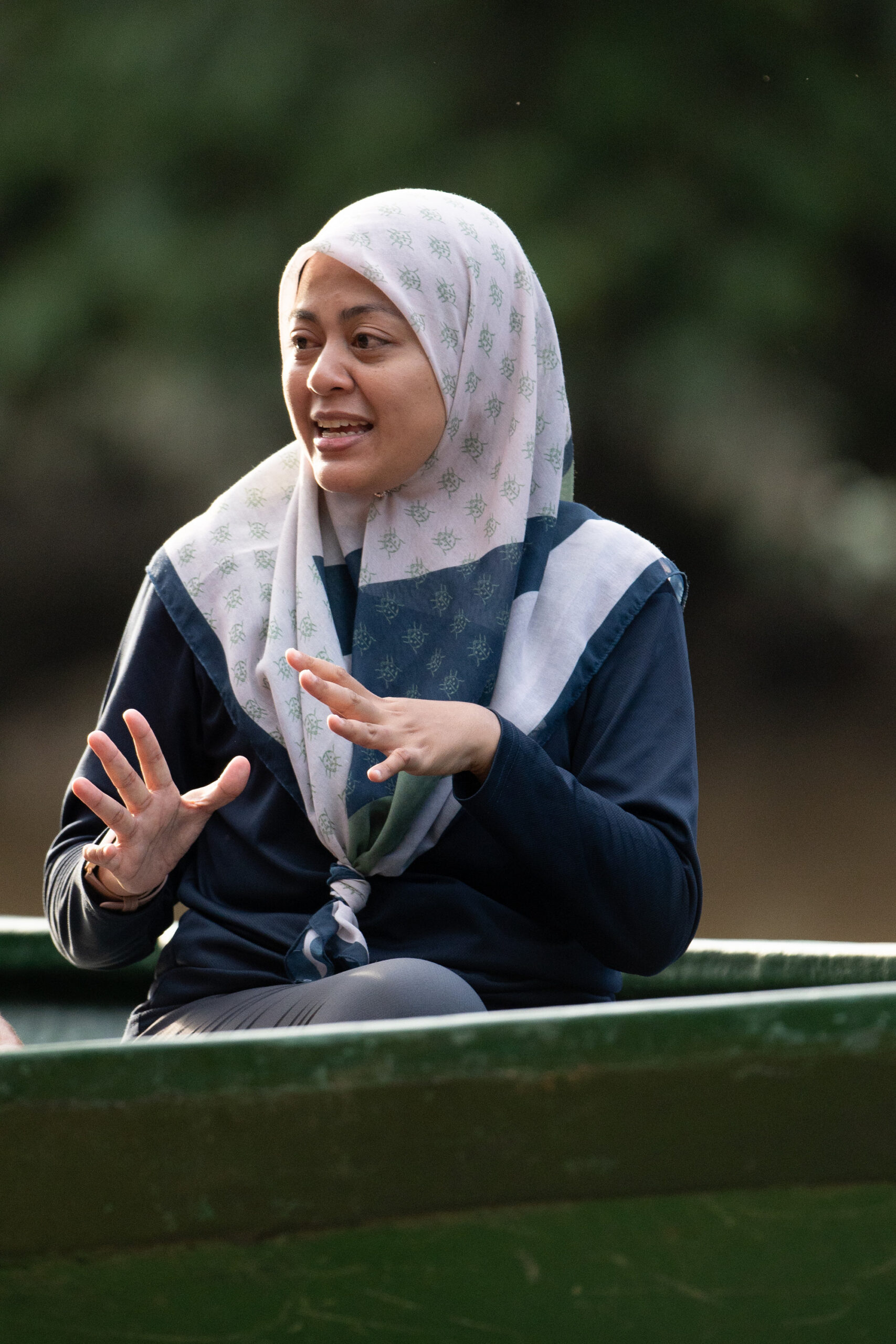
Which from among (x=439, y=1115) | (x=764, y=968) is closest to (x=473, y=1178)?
(x=439, y=1115)

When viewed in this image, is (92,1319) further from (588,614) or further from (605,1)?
(605,1)

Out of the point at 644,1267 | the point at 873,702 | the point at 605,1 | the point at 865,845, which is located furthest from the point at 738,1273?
the point at 873,702

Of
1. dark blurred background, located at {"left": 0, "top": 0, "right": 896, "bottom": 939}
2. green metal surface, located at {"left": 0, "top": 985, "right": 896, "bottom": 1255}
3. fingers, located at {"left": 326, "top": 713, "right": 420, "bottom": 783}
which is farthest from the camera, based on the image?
dark blurred background, located at {"left": 0, "top": 0, "right": 896, "bottom": 939}

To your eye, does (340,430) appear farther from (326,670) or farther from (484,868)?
(484,868)

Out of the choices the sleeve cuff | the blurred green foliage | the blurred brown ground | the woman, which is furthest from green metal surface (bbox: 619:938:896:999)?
the blurred green foliage

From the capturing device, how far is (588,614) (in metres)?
1.64

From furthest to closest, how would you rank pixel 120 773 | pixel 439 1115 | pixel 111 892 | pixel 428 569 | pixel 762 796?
pixel 762 796 < pixel 428 569 < pixel 111 892 < pixel 120 773 < pixel 439 1115

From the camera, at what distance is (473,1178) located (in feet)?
3.88

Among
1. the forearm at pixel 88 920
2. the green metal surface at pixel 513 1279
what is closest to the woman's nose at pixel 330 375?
the forearm at pixel 88 920

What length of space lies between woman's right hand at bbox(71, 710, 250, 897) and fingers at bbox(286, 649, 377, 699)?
0.39 ft

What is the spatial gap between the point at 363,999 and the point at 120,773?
0.96ft

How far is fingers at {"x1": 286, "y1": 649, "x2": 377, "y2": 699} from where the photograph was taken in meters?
1.35

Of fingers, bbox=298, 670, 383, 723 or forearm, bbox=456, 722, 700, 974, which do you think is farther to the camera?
forearm, bbox=456, 722, 700, 974

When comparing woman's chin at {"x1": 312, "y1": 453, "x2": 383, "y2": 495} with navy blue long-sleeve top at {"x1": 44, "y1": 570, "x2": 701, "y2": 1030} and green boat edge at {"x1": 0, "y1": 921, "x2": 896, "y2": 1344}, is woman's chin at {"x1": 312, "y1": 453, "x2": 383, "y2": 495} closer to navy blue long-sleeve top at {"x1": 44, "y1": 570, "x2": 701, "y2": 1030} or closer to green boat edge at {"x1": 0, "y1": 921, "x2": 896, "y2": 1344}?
navy blue long-sleeve top at {"x1": 44, "y1": 570, "x2": 701, "y2": 1030}
